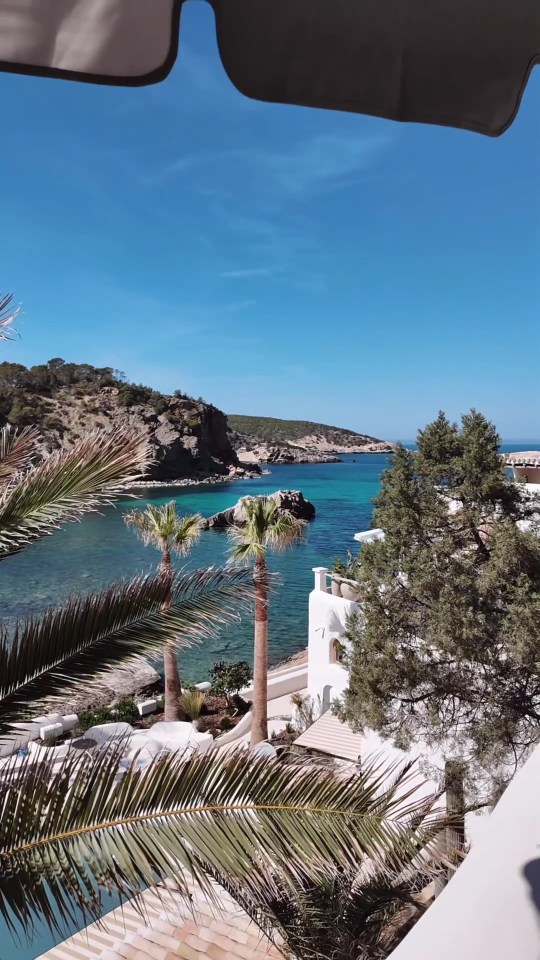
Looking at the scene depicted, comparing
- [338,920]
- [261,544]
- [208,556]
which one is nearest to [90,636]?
[338,920]

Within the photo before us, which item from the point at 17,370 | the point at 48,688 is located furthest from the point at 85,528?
the point at 48,688

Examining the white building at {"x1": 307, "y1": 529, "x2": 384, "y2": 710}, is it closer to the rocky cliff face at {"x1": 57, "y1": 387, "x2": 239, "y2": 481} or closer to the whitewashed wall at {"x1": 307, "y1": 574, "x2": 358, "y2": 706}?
the whitewashed wall at {"x1": 307, "y1": 574, "x2": 358, "y2": 706}

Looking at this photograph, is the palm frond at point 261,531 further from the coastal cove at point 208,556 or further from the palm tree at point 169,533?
the palm tree at point 169,533

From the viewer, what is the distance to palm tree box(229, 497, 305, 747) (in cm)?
1354

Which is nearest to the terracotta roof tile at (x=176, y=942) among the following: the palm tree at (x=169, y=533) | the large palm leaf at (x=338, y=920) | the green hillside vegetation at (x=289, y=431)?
the large palm leaf at (x=338, y=920)

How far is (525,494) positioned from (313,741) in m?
6.82

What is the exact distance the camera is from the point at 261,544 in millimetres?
13883

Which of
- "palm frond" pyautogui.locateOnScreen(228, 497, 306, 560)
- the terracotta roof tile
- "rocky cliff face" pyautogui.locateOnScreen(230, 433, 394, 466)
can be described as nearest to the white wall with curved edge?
the terracotta roof tile

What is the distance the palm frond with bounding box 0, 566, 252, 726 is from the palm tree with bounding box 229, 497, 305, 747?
30.2 feet

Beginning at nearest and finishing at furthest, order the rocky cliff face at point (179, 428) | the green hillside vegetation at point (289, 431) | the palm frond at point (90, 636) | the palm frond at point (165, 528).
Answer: the palm frond at point (90, 636) → the palm frond at point (165, 528) → the rocky cliff face at point (179, 428) → the green hillside vegetation at point (289, 431)

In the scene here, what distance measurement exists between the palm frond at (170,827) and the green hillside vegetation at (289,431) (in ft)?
273

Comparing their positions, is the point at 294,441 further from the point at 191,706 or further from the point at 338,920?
the point at 338,920

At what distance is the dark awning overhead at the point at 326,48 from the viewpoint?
843 mm

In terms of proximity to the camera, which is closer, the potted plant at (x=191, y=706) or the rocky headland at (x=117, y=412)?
the potted plant at (x=191, y=706)
